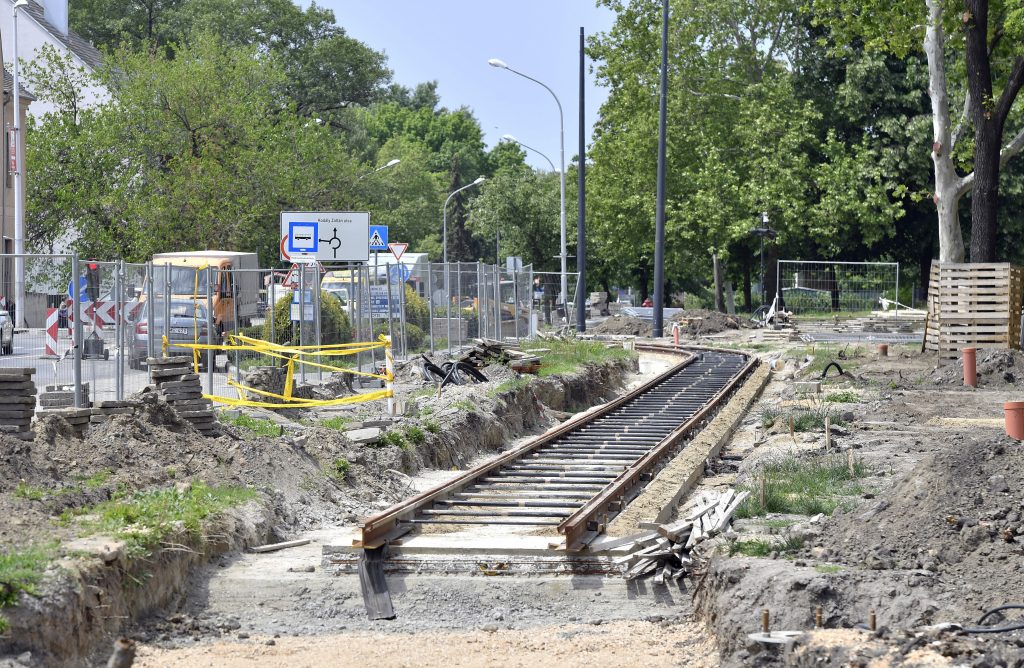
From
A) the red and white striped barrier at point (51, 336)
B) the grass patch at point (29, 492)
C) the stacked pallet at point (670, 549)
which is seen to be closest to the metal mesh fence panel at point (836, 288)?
the red and white striped barrier at point (51, 336)

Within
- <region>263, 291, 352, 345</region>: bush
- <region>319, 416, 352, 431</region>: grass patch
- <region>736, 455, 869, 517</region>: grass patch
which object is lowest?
<region>736, 455, 869, 517</region>: grass patch

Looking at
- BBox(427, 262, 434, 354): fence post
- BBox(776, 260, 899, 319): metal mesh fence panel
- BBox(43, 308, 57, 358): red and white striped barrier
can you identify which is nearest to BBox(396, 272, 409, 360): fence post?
BBox(427, 262, 434, 354): fence post

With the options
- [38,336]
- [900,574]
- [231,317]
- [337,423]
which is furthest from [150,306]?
[900,574]

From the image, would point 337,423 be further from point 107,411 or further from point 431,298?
point 431,298

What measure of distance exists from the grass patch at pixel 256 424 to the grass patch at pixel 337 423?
0.70m

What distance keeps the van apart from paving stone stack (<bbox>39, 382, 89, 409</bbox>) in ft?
13.7

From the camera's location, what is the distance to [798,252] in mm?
57312

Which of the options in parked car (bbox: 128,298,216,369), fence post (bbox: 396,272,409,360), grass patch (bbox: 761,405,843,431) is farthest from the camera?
fence post (bbox: 396,272,409,360)

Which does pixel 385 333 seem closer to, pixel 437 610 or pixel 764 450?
pixel 764 450

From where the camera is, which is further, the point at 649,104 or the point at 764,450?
the point at 649,104

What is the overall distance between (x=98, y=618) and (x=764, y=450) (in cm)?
946

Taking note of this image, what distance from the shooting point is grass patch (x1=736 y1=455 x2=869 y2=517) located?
11.8 m

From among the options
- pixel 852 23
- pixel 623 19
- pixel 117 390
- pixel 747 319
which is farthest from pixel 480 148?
pixel 117 390

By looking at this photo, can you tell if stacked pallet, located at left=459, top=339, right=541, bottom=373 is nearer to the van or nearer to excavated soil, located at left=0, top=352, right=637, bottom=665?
the van
